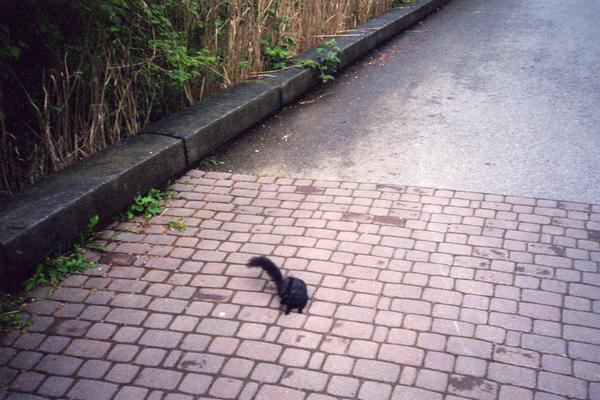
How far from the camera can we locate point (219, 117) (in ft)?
18.6

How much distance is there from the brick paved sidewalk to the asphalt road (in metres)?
0.56

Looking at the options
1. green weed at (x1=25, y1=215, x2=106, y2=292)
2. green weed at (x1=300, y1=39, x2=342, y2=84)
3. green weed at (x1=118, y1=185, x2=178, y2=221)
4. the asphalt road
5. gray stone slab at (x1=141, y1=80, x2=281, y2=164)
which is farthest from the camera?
green weed at (x1=300, y1=39, x2=342, y2=84)

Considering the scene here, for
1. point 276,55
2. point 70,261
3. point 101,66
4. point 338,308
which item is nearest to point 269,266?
point 338,308

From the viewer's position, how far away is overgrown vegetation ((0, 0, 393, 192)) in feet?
14.8

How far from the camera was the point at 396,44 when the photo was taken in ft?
32.1

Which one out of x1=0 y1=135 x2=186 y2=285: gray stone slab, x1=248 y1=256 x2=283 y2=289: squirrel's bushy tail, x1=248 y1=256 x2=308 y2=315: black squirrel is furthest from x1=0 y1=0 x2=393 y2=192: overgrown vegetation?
x1=248 y1=256 x2=308 y2=315: black squirrel

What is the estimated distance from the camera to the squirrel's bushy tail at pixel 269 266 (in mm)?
3723

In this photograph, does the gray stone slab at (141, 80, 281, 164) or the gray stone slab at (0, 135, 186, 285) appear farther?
the gray stone slab at (141, 80, 281, 164)

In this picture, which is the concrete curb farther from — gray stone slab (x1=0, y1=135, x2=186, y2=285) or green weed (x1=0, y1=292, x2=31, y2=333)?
green weed (x1=0, y1=292, x2=31, y2=333)

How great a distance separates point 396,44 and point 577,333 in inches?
289

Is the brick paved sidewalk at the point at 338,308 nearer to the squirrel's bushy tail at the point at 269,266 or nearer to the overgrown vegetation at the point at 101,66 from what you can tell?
the squirrel's bushy tail at the point at 269,266

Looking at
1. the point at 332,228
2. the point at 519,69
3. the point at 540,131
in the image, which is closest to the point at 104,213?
the point at 332,228

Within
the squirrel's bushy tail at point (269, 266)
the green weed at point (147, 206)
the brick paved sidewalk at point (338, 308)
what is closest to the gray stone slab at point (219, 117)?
the green weed at point (147, 206)

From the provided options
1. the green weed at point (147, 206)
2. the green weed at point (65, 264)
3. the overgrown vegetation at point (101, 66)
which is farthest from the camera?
the green weed at point (147, 206)
